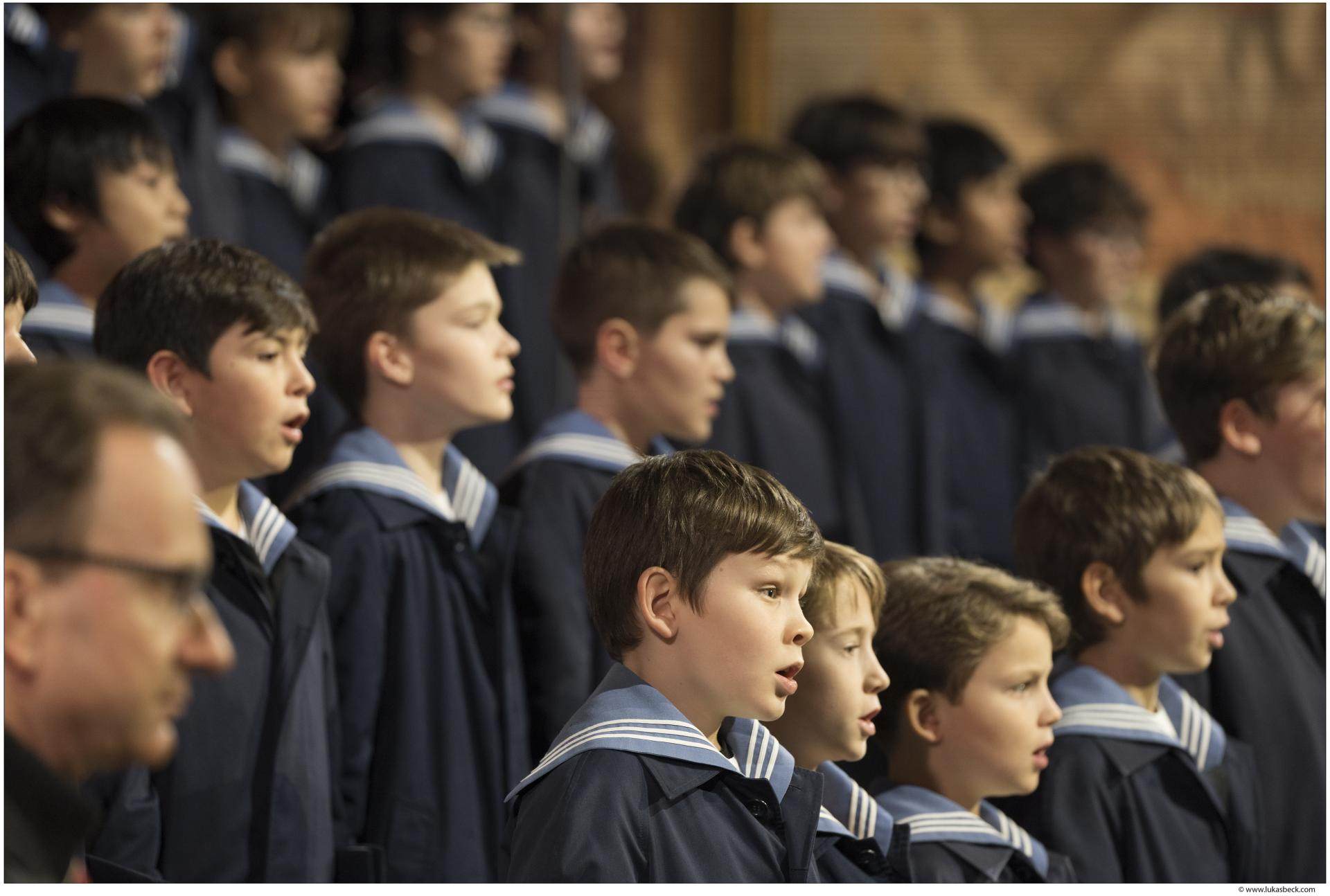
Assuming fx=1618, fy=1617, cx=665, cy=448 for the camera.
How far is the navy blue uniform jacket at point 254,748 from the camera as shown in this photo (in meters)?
1.94

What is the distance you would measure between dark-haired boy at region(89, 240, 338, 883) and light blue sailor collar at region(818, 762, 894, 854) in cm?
65

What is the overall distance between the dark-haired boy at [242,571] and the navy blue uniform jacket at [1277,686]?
1.33 m

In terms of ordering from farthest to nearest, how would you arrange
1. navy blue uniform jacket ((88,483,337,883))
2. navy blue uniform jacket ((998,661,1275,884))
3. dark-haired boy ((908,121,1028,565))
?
1. dark-haired boy ((908,121,1028,565))
2. navy blue uniform jacket ((998,661,1275,884))
3. navy blue uniform jacket ((88,483,337,883))

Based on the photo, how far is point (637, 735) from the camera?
5.50 feet

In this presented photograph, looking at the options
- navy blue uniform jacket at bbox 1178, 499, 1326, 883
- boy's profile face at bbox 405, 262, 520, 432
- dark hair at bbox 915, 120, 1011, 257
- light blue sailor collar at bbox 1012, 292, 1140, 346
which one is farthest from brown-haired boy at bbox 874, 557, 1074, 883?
dark hair at bbox 915, 120, 1011, 257

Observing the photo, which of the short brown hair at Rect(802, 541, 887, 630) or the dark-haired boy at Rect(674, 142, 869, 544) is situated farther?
the dark-haired boy at Rect(674, 142, 869, 544)

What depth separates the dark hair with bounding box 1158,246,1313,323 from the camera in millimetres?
3607

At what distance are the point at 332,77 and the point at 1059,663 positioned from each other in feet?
7.22

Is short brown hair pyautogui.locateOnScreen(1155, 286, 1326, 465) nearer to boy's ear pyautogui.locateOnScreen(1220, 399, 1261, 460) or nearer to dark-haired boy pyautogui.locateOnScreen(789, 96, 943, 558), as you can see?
boy's ear pyautogui.locateOnScreen(1220, 399, 1261, 460)

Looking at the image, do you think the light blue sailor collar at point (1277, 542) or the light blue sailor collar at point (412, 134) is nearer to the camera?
the light blue sailor collar at point (1277, 542)

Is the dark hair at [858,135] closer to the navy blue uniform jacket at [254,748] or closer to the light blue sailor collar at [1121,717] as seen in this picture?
the light blue sailor collar at [1121,717]

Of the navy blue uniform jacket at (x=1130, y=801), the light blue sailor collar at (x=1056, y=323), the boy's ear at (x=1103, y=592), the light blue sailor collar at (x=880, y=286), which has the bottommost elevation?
the navy blue uniform jacket at (x=1130, y=801)

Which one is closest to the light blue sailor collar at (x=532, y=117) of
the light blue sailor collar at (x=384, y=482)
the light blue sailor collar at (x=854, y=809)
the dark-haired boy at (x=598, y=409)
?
the dark-haired boy at (x=598, y=409)

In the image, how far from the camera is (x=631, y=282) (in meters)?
2.73
